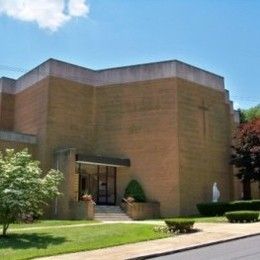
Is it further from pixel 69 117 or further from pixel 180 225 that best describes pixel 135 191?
pixel 180 225

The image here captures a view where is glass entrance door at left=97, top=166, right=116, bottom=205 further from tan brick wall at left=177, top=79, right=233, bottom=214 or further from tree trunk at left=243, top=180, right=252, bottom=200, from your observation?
tree trunk at left=243, top=180, right=252, bottom=200

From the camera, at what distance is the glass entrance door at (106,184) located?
3588 cm

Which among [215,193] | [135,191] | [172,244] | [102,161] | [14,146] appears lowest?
[172,244]

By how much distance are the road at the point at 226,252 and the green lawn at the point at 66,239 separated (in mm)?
2820

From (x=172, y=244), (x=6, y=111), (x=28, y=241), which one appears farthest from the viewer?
(x=6, y=111)

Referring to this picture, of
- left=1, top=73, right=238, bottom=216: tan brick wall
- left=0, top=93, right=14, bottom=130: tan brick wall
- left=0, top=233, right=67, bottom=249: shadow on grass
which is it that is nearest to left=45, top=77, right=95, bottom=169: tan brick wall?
left=1, top=73, right=238, bottom=216: tan brick wall

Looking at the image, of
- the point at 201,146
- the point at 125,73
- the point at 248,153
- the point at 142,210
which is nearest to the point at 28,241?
the point at 142,210

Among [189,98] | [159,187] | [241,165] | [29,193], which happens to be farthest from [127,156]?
[29,193]

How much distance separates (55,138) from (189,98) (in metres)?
10.2

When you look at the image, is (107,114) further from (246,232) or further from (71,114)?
(246,232)

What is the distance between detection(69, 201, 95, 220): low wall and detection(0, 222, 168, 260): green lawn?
8.29 metres

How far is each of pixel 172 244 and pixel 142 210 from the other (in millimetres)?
15605

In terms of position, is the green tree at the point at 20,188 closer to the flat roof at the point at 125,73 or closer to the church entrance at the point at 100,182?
the church entrance at the point at 100,182

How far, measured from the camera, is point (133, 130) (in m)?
35.8
